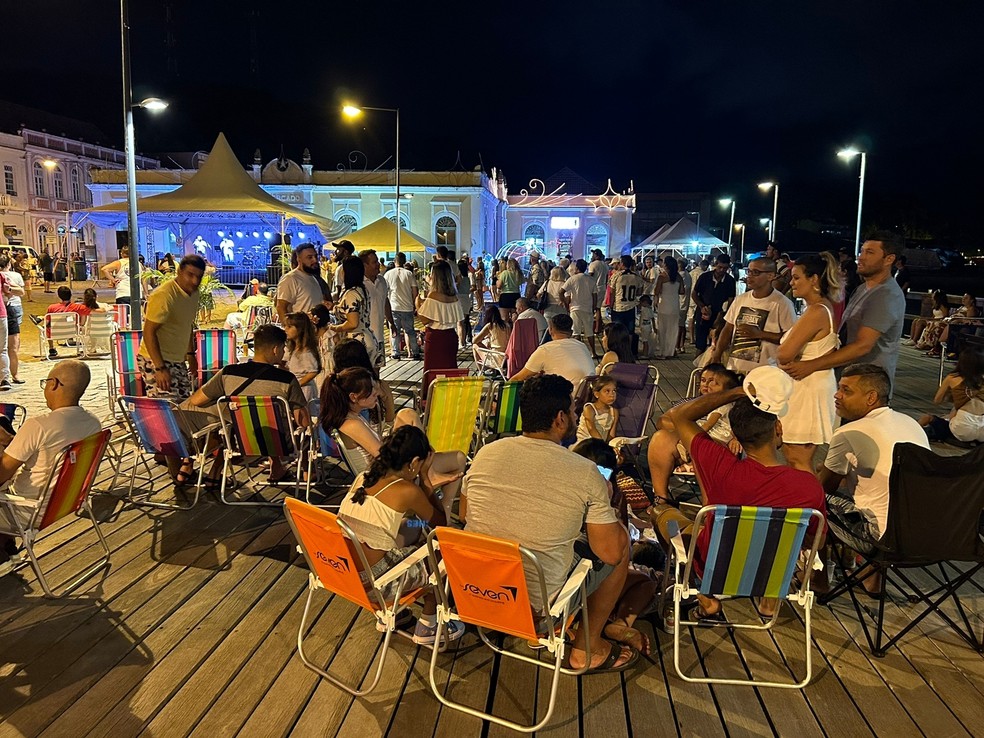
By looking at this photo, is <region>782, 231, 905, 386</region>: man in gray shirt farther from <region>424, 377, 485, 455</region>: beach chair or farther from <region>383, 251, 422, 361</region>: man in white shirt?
Answer: <region>383, 251, 422, 361</region>: man in white shirt

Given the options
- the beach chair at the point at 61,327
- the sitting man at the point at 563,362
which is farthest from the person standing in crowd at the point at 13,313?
the sitting man at the point at 563,362

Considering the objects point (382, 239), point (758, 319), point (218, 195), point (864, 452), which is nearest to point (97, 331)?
point (218, 195)

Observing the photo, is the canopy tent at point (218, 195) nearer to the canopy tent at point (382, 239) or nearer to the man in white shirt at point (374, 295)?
the canopy tent at point (382, 239)

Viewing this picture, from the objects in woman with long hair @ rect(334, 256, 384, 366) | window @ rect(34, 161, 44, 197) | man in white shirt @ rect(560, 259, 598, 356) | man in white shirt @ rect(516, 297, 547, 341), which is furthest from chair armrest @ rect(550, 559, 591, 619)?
window @ rect(34, 161, 44, 197)

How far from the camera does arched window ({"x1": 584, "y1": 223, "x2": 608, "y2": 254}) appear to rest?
126 ft

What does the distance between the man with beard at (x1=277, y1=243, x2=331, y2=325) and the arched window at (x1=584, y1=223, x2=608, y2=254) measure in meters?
32.8

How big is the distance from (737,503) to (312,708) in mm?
1850

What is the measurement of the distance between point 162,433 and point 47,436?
110 centimetres

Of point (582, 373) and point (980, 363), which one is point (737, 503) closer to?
point (582, 373)

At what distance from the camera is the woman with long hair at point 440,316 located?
808 cm

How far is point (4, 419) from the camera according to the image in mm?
4273

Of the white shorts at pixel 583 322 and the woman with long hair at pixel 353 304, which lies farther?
the white shorts at pixel 583 322

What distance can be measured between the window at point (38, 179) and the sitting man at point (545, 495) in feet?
166

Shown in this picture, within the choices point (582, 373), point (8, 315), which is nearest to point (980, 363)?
point (582, 373)
